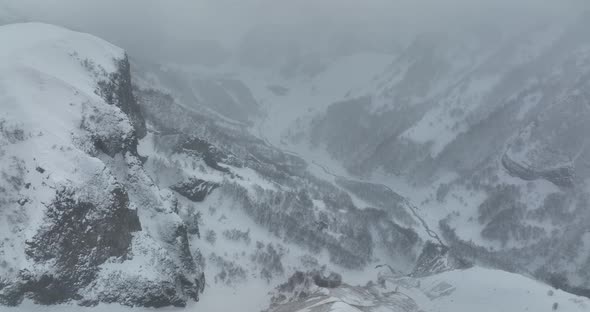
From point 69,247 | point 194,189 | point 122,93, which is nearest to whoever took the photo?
point 69,247

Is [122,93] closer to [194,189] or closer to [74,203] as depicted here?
[194,189]

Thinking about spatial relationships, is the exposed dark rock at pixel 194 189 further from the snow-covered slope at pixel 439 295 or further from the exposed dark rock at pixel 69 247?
the exposed dark rock at pixel 69 247

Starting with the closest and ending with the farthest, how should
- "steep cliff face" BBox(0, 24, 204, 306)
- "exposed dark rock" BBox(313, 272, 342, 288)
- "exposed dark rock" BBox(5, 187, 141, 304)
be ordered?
"exposed dark rock" BBox(5, 187, 141, 304) → "steep cliff face" BBox(0, 24, 204, 306) → "exposed dark rock" BBox(313, 272, 342, 288)

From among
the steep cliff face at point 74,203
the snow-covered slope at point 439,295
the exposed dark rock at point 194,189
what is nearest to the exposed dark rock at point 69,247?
the steep cliff face at point 74,203

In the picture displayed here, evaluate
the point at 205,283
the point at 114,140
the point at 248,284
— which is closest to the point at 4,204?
the point at 114,140

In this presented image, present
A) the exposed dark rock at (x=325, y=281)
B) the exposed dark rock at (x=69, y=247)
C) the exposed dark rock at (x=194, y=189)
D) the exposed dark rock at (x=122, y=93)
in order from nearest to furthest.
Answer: the exposed dark rock at (x=69, y=247) → the exposed dark rock at (x=325, y=281) → the exposed dark rock at (x=122, y=93) → the exposed dark rock at (x=194, y=189)

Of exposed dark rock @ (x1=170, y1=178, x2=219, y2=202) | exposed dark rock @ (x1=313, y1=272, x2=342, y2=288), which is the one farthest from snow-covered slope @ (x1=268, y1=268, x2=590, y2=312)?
exposed dark rock @ (x1=170, y1=178, x2=219, y2=202)

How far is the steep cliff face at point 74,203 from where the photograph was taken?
117375mm

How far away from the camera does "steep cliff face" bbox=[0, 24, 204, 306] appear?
11738 cm

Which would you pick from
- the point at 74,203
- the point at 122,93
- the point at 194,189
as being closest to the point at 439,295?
the point at 194,189

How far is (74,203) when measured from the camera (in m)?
120

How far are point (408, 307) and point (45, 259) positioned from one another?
9192 centimetres

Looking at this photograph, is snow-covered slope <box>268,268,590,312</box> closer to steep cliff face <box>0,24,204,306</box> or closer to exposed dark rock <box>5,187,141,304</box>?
steep cliff face <box>0,24,204,306</box>

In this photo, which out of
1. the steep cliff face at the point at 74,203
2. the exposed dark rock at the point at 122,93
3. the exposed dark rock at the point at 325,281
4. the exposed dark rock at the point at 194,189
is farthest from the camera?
the exposed dark rock at the point at 194,189
